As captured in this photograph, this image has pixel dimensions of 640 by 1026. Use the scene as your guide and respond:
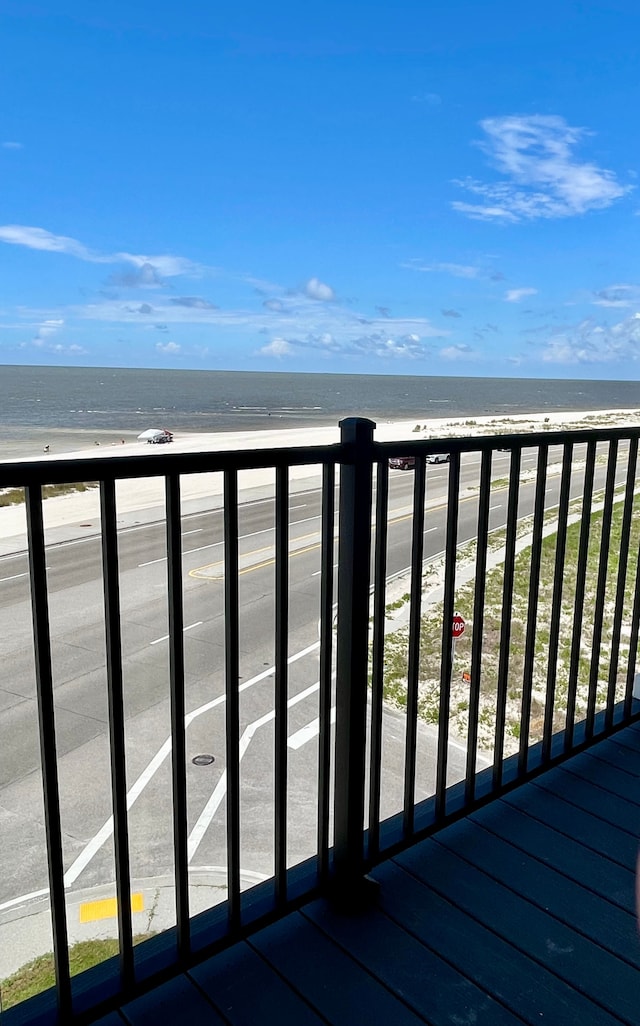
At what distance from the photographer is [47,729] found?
3.34 ft

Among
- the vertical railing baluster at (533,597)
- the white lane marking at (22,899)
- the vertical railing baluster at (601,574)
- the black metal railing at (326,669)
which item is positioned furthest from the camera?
the white lane marking at (22,899)

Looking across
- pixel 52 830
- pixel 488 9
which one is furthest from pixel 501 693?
pixel 488 9

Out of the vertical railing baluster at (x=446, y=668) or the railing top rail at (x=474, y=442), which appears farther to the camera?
the vertical railing baluster at (x=446, y=668)

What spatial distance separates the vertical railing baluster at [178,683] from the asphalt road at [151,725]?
719 millimetres

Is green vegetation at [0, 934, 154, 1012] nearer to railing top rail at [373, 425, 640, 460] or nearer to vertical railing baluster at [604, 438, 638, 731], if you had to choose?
vertical railing baluster at [604, 438, 638, 731]

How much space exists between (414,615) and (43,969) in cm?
297

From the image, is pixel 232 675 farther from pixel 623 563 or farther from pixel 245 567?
pixel 245 567

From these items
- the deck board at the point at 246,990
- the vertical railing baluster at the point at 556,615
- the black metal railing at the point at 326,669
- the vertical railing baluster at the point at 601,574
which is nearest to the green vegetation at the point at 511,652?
the vertical railing baluster at the point at 601,574

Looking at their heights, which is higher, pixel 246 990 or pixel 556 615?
pixel 556 615

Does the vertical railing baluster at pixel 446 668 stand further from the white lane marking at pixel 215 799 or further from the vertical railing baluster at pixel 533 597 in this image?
the white lane marking at pixel 215 799

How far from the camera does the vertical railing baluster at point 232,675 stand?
1.18 m

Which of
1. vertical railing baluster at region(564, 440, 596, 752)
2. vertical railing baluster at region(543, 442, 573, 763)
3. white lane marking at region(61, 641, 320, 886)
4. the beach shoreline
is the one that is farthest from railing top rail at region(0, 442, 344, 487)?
the beach shoreline

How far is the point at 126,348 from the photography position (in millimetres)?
153000

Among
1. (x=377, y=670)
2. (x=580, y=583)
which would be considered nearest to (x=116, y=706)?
(x=377, y=670)
